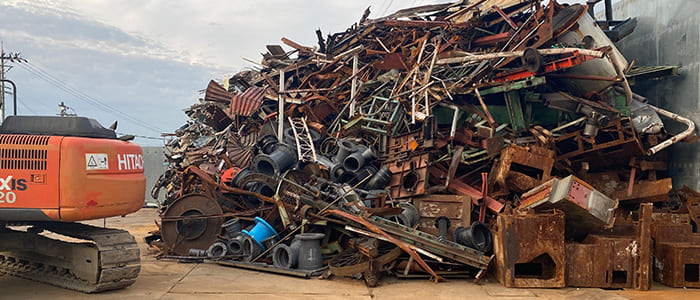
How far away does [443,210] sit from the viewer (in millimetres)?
8555

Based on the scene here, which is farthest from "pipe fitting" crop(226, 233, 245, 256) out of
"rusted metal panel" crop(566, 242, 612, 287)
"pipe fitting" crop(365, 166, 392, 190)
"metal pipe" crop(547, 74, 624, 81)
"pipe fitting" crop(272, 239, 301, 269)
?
"metal pipe" crop(547, 74, 624, 81)

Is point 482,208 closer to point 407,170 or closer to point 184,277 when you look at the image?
point 407,170

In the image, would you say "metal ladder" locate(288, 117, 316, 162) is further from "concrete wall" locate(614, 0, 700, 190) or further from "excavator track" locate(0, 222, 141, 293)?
"concrete wall" locate(614, 0, 700, 190)

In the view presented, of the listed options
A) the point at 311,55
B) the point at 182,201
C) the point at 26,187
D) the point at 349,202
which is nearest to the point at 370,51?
the point at 311,55

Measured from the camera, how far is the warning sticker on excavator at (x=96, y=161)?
5.52 metres

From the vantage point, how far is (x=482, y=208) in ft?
27.8

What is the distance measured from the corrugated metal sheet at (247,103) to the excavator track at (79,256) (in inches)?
237

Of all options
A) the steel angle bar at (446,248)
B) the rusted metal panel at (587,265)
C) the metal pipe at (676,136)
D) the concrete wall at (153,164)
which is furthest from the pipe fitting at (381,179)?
the concrete wall at (153,164)

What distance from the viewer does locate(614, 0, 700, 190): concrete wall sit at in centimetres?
932

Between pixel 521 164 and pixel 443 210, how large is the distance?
5.46ft

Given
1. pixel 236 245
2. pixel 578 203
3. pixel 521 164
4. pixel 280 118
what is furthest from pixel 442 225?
pixel 280 118

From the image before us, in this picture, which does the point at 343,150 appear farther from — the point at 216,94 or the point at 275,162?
the point at 216,94

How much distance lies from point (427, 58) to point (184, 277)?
716 cm

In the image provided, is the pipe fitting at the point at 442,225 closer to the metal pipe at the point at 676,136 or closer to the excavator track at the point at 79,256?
the metal pipe at the point at 676,136
